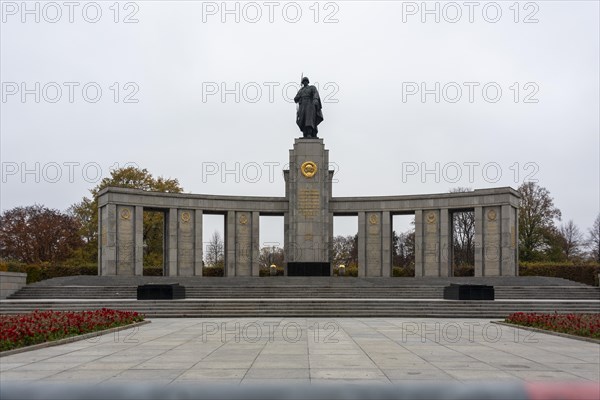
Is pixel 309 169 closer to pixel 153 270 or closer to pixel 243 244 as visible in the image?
pixel 243 244

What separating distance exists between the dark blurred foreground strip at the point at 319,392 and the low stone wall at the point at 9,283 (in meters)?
33.6

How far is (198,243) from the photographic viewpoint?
48.2m

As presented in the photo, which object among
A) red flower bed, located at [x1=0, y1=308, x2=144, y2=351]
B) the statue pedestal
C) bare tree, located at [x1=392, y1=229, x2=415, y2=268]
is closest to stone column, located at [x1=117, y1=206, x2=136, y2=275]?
the statue pedestal

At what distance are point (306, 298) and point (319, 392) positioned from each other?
30905mm

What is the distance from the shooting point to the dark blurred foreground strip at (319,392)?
4.01ft

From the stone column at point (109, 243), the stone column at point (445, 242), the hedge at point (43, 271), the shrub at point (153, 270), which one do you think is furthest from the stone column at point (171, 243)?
the stone column at point (445, 242)

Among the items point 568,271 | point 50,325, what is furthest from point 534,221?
point 50,325

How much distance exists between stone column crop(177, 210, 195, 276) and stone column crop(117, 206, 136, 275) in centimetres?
357

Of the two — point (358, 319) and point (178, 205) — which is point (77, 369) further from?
point (178, 205)

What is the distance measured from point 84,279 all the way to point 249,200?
15.2 m

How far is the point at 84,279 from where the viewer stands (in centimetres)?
3828

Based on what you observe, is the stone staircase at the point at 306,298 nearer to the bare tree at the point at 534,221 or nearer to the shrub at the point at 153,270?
the shrub at the point at 153,270

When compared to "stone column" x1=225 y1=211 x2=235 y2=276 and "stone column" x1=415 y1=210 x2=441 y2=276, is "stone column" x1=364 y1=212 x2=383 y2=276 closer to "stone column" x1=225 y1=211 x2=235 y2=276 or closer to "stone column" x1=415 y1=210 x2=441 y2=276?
"stone column" x1=415 y1=210 x2=441 y2=276

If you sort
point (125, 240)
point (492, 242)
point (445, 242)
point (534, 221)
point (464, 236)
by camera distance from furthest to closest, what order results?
point (464, 236) < point (534, 221) < point (445, 242) < point (125, 240) < point (492, 242)
